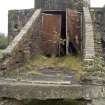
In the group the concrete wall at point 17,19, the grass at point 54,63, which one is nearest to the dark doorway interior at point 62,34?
the concrete wall at point 17,19

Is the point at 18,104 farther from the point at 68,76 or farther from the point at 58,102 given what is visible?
the point at 68,76

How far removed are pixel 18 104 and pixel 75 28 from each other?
7608 mm

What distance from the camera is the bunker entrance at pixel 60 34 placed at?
1475cm

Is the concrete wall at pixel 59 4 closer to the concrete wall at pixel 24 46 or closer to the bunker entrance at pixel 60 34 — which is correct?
the bunker entrance at pixel 60 34

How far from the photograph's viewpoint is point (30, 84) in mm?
8156

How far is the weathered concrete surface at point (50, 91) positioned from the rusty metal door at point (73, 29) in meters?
6.89

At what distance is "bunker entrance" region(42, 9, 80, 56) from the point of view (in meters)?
14.8

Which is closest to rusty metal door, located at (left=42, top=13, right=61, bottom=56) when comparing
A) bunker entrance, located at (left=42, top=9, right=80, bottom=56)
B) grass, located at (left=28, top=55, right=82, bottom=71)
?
bunker entrance, located at (left=42, top=9, right=80, bottom=56)

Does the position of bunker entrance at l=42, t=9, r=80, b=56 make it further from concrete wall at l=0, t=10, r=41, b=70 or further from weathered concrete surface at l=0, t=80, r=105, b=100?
weathered concrete surface at l=0, t=80, r=105, b=100

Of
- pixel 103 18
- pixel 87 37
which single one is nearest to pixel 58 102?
pixel 87 37

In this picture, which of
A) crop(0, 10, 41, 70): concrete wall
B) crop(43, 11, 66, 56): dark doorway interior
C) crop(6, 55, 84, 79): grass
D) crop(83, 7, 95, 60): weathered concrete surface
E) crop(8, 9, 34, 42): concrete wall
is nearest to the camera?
crop(83, 7, 95, 60): weathered concrete surface

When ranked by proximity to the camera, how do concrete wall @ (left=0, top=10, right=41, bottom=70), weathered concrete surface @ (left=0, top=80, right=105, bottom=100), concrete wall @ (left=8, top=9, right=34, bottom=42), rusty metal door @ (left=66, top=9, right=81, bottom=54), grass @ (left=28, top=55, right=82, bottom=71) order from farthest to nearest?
1. concrete wall @ (left=8, top=9, right=34, bottom=42)
2. rusty metal door @ (left=66, top=9, right=81, bottom=54)
3. grass @ (left=28, top=55, right=82, bottom=71)
4. concrete wall @ (left=0, top=10, right=41, bottom=70)
5. weathered concrete surface @ (left=0, top=80, right=105, bottom=100)

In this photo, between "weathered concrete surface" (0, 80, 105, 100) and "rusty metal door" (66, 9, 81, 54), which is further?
"rusty metal door" (66, 9, 81, 54)

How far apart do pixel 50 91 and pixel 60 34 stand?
7697 millimetres
